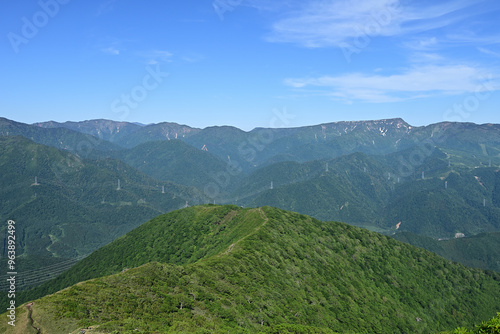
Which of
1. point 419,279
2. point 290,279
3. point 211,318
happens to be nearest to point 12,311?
point 211,318

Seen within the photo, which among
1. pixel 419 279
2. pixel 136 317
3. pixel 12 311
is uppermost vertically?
pixel 12 311

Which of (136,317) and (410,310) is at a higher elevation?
(136,317)

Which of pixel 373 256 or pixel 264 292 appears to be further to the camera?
pixel 373 256

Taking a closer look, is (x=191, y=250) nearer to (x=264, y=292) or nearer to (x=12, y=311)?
(x=264, y=292)

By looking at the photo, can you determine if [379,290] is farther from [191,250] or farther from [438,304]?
[191,250]

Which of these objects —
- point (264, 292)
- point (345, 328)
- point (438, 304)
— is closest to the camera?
point (264, 292)

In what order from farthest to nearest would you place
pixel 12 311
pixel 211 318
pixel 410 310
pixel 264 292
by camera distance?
pixel 410 310
pixel 264 292
pixel 211 318
pixel 12 311

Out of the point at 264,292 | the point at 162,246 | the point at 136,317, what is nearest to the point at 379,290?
the point at 264,292
